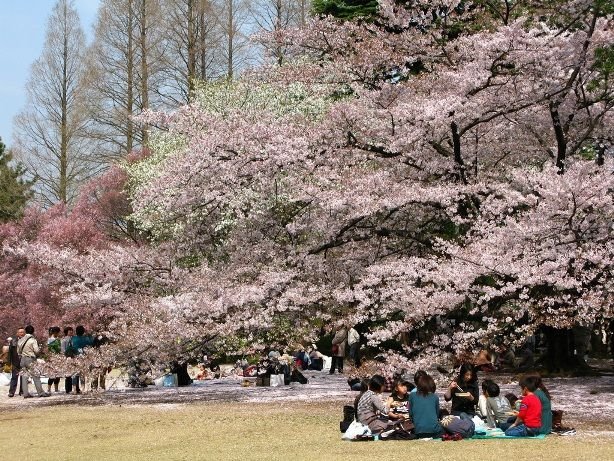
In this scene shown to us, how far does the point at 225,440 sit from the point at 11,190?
92.7 ft

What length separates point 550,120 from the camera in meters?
19.2

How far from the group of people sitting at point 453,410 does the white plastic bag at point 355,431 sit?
91 millimetres

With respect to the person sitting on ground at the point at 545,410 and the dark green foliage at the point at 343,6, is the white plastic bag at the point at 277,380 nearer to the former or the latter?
the person sitting on ground at the point at 545,410

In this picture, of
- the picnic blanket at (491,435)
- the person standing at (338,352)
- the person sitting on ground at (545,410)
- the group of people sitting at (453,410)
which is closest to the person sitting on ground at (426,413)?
the group of people sitting at (453,410)

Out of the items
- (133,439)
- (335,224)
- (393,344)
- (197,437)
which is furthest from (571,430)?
(393,344)

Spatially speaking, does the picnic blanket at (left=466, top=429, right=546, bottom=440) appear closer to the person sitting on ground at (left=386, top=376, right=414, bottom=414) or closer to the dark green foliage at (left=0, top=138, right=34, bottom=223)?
the person sitting on ground at (left=386, top=376, right=414, bottom=414)

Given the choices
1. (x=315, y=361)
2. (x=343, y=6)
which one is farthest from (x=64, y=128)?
(x=315, y=361)

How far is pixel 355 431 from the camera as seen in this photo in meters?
10.7

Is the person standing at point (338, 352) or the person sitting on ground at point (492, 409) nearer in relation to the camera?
the person sitting on ground at point (492, 409)

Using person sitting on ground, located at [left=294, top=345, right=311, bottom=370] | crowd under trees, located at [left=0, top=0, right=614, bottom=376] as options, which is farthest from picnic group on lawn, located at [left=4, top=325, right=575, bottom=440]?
person sitting on ground, located at [left=294, top=345, right=311, bottom=370]

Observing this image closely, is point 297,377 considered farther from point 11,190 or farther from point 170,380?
point 11,190

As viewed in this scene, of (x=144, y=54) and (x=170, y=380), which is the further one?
(x=144, y=54)

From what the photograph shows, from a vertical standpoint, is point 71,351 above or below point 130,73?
below

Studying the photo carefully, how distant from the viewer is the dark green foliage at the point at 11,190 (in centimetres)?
3584
